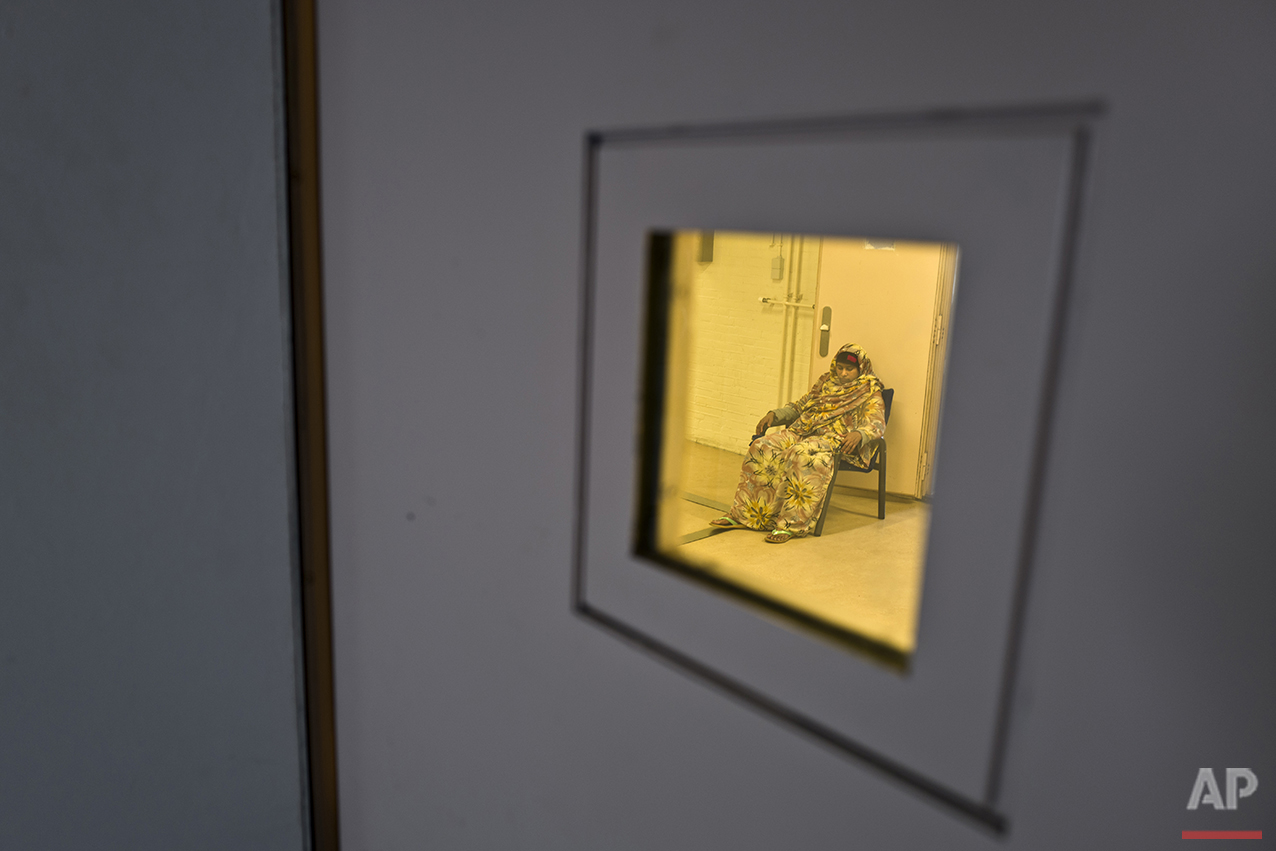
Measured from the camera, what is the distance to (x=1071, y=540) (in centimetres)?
55

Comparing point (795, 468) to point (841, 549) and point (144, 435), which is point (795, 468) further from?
point (144, 435)

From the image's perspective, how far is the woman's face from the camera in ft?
11.3

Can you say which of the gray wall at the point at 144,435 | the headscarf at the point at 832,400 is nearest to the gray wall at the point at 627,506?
the gray wall at the point at 144,435

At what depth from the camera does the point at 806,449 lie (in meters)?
3.13

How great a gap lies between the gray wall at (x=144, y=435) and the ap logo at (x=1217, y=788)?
1.18 metres

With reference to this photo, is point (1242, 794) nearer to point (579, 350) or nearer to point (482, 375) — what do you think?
point (579, 350)

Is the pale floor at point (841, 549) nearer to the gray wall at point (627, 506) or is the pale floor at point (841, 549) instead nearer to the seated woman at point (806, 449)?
the seated woman at point (806, 449)

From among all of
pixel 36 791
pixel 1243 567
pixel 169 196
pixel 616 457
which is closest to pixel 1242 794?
pixel 1243 567

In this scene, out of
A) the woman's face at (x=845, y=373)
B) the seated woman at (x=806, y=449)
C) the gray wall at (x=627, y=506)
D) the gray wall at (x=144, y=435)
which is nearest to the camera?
the gray wall at (x=627, y=506)

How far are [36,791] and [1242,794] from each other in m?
1.63

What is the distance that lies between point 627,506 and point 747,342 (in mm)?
3406

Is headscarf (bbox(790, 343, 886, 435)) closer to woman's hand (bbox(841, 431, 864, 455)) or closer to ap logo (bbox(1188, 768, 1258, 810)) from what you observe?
woman's hand (bbox(841, 431, 864, 455))

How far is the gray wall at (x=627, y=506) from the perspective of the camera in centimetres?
49

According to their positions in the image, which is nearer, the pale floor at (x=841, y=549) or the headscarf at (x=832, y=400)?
the pale floor at (x=841, y=549)
